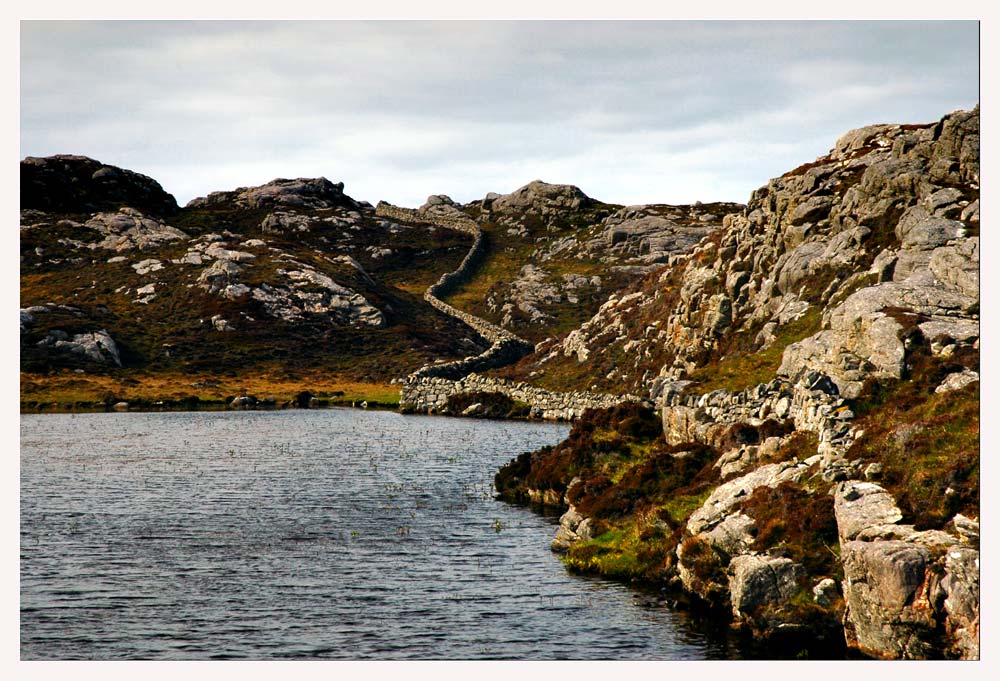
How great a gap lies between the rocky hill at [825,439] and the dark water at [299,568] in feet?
9.96

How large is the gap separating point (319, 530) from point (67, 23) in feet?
90.2

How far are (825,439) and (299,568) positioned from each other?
22709mm

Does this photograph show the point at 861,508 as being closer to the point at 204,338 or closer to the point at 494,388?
the point at 494,388

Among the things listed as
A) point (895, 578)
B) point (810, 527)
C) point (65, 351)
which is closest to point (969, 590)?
point (895, 578)

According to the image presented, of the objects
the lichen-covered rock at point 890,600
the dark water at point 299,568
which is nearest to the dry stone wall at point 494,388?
the dark water at point 299,568

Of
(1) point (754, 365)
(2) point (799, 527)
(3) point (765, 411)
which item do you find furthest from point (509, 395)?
(2) point (799, 527)

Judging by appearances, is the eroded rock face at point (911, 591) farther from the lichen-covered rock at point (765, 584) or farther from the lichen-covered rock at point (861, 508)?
the lichen-covered rock at point (765, 584)

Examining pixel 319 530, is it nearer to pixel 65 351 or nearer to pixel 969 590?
pixel 969 590

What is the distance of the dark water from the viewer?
106 ft

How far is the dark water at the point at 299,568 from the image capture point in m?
32.2

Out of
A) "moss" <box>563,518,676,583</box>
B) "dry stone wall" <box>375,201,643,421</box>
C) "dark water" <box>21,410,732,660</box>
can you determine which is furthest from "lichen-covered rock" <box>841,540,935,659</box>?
"dry stone wall" <box>375,201,643,421</box>

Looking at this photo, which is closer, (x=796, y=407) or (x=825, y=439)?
(x=825, y=439)

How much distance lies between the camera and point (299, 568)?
42.3 m

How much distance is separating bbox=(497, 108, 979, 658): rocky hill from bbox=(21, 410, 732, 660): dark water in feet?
9.96
